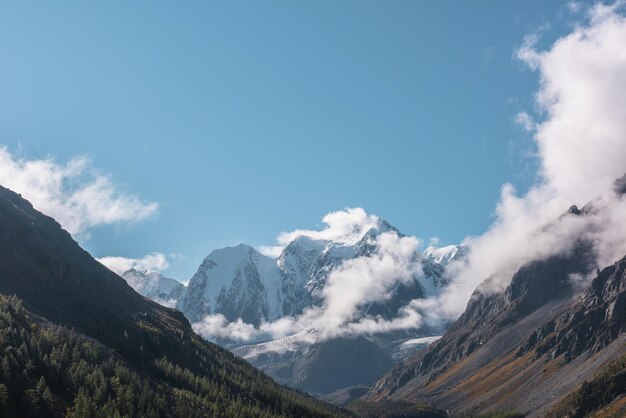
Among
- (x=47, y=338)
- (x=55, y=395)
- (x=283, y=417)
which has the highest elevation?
(x=47, y=338)

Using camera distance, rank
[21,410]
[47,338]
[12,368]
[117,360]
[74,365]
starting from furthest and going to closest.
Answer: [117,360] → [47,338] → [74,365] → [12,368] → [21,410]

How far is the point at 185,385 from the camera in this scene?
197 metres

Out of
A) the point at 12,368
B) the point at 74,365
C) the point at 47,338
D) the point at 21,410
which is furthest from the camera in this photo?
the point at 47,338

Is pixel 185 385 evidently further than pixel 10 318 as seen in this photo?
Yes

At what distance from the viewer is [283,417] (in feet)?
621

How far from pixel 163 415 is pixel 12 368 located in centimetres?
3530

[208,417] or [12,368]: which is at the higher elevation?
[12,368]

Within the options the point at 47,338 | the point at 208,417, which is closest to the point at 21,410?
the point at 47,338

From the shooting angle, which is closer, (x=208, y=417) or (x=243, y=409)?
(x=208, y=417)

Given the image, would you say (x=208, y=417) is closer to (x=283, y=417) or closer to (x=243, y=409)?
(x=243, y=409)

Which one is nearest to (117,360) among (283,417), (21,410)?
(283,417)

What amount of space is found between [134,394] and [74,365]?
14176 mm

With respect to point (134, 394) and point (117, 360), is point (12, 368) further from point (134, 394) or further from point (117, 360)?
point (117, 360)

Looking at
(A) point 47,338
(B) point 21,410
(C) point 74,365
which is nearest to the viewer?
(B) point 21,410
